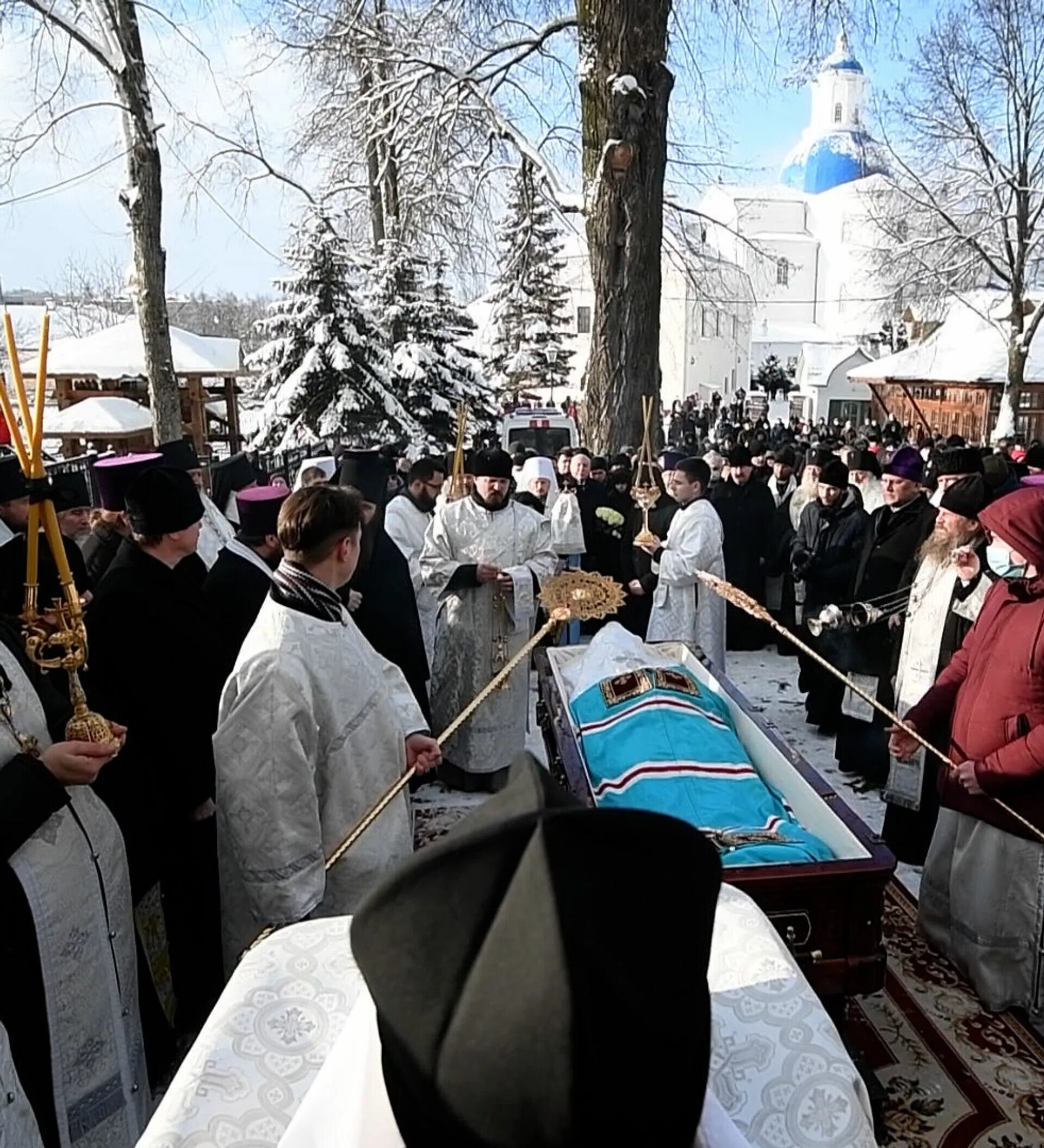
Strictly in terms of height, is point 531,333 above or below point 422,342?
above

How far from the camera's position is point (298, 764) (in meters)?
2.80

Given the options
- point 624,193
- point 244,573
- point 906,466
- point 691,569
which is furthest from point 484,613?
point 624,193

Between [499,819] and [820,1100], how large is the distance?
0.88m

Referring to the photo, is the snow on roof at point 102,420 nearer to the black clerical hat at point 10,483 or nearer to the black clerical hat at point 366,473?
the black clerical hat at point 366,473

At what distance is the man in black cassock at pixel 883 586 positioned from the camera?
524 centimetres

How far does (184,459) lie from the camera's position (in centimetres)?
566

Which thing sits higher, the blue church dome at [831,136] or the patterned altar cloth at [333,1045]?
the blue church dome at [831,136]

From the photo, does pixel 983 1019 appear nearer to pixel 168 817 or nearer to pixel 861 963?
pixel 861 963

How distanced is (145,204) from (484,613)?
250 inches

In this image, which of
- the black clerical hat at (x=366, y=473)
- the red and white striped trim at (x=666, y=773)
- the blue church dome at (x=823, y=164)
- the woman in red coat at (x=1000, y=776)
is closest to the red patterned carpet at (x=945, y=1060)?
the woman in red coat at (x=1000, y=776)

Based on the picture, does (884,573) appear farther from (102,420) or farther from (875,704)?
(102,420)

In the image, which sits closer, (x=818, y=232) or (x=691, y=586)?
(x=691, y=586)

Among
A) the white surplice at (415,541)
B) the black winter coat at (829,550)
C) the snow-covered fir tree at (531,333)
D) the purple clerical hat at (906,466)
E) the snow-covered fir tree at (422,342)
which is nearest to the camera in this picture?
the purple clerical hat at (906,466)

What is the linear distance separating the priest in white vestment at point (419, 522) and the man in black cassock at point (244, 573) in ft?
5.35
